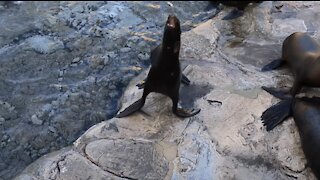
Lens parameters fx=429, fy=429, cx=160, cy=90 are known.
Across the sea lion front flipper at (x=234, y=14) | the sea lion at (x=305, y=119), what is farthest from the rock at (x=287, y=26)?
the sea lion at (x=305, y=119)

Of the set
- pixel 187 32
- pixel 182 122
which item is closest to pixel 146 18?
pixel 187 32

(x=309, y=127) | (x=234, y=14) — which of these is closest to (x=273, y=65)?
(x=309, y=127)

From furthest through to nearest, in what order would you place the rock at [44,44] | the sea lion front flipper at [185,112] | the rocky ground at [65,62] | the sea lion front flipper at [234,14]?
the sea lion front flipper at [234,14], the rock at [44,44], the rocky ground at [65,62], the sea lion front flipper at [185,112]

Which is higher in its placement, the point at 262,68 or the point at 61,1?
the point at 262,68

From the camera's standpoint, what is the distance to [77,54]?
462cm

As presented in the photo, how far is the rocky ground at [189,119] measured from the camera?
3.03m

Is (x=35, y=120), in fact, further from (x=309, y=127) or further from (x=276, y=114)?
(x=309, y=127)

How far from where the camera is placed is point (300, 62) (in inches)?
151

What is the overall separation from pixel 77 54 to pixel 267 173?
8.22ft

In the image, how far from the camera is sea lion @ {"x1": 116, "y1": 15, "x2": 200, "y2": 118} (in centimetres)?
302

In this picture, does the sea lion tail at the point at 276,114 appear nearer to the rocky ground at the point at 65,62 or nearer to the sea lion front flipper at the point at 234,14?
the rocky ground at the point at 65,62

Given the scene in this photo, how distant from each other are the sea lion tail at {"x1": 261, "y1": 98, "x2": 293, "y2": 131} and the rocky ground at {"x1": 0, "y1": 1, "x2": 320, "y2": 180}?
55mm

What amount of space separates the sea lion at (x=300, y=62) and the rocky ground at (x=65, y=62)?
1390 mm

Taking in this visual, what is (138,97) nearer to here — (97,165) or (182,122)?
(182,122)
